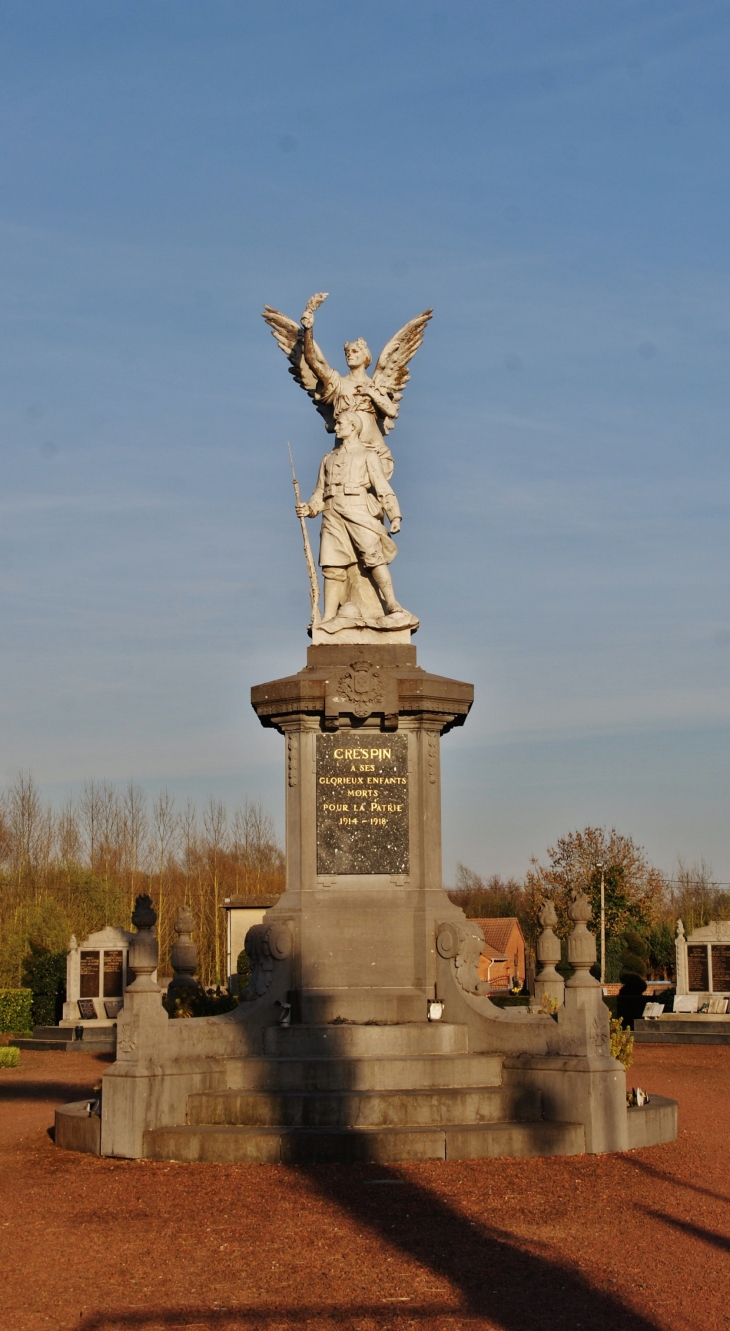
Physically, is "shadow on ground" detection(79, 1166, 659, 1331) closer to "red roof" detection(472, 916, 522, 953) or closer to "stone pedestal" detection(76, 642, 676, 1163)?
"stone pedestal" detection(76, 642, 676, 1163)

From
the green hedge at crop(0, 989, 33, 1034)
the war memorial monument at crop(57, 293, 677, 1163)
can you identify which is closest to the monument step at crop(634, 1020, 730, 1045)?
the green hedge at crop(0, 989, 33, 1034)

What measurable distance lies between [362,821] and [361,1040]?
229 cm

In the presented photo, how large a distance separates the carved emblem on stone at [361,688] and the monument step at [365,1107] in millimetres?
3867

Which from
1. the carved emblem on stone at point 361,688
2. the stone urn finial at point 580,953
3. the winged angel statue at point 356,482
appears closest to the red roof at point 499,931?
the winged angel statue at point 356,482

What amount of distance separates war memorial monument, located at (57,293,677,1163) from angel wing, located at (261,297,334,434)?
28 millimetres

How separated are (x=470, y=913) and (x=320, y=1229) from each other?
79206 mm

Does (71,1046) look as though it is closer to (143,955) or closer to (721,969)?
A: (721,969)

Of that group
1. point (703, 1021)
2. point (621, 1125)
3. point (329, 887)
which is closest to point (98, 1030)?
point (703, 1021)

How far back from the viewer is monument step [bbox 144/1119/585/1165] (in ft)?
39.5

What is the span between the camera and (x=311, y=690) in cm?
1483

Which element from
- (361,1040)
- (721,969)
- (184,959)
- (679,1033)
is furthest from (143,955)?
(721,969)

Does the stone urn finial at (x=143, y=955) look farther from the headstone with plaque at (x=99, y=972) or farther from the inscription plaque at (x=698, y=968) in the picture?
the inscription plaque at (x=698, y=968)

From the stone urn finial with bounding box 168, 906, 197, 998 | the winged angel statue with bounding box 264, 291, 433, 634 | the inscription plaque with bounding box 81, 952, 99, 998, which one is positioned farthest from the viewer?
the inscription plaque with bounding box 81, 952, 99, 998

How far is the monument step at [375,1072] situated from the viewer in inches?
520
